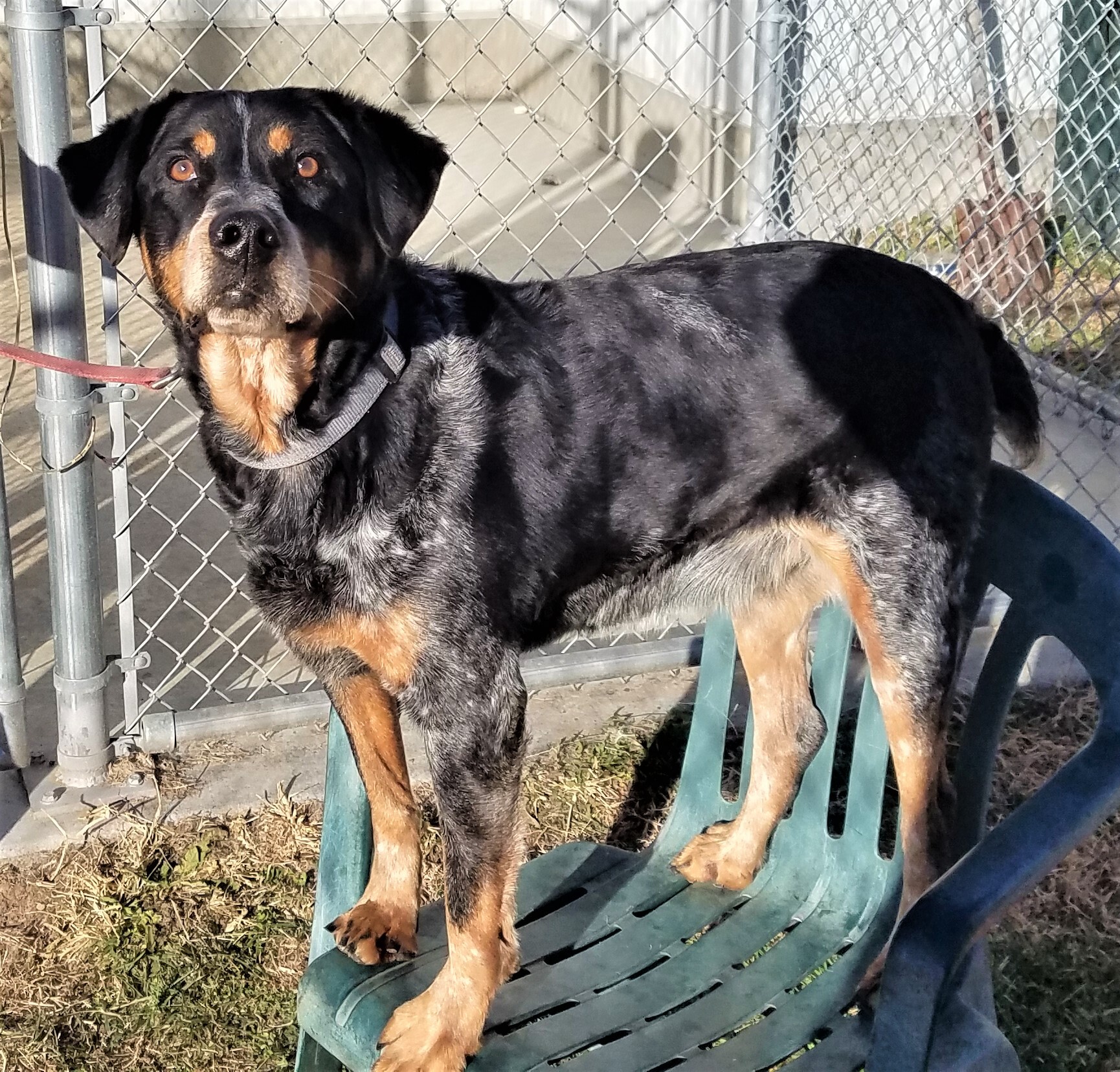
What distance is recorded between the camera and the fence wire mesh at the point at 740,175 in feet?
13.7

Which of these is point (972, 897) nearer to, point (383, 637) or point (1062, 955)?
point (383, 637)

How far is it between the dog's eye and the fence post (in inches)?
27.8

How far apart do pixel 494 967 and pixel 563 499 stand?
0.88 metres

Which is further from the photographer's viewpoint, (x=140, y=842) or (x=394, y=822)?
(x=140, y=842)

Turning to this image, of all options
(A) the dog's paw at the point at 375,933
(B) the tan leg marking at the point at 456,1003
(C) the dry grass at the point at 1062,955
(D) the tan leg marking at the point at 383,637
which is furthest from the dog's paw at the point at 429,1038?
(C) the dry grass at the point at 1062,955

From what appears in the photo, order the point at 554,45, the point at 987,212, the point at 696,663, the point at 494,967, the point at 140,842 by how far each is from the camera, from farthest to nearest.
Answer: the point at 554,45
the point at 987,212
the point at 696,663
the point at 140,842
the point at 494,967

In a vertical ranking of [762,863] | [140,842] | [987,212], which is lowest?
[140,842]

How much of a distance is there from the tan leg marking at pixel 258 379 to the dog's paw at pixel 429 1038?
105 centimetres

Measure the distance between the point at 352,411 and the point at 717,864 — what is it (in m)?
1.27

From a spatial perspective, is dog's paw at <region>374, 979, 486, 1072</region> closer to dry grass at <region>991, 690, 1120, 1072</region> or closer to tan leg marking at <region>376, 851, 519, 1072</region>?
tan leg marking at <region>376, 851, 519, 1072</region>

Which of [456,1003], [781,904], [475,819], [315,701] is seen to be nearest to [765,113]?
[315,701]

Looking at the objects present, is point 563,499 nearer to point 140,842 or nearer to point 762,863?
point 762,863

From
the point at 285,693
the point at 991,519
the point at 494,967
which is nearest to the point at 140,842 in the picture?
the point at 285,693

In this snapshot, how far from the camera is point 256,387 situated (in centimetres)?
240
